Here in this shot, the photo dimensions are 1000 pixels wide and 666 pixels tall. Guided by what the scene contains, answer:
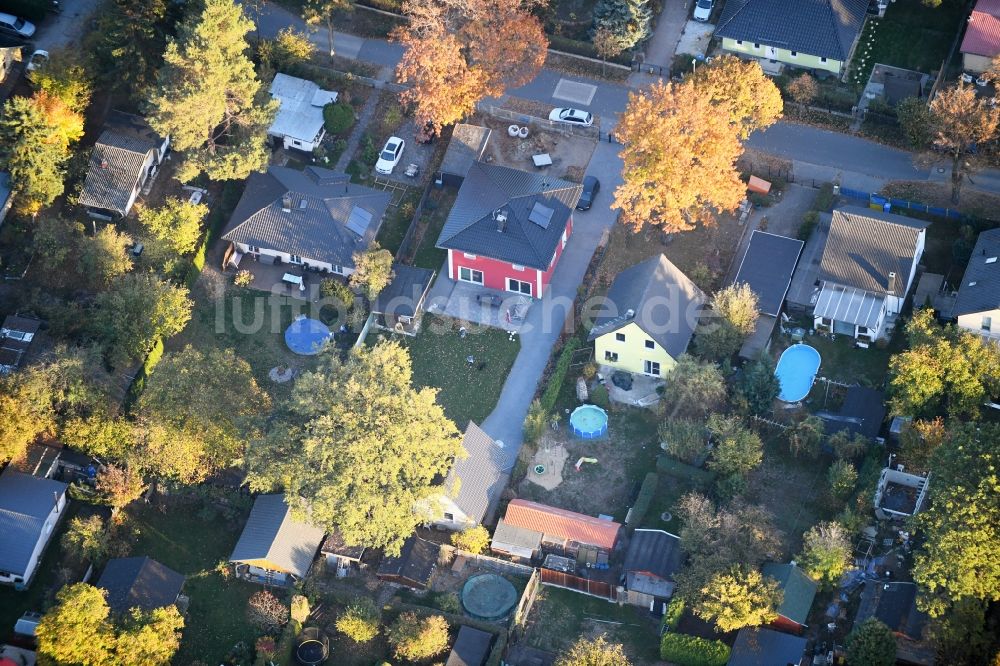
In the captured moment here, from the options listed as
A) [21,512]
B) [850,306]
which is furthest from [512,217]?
[21,512]

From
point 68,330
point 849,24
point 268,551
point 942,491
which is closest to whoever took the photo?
point 942,491

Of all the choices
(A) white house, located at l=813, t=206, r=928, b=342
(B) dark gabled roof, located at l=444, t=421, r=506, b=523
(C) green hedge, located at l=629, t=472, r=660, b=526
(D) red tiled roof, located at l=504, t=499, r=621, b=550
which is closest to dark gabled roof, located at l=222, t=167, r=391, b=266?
(B) dark gabled roof, located at l=444, t=421, r=506, b=523

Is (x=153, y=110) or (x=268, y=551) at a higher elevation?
(x=153, y=110)

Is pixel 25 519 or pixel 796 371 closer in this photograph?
pixel 25 519

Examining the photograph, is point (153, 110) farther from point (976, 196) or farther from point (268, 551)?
point (976, 196)

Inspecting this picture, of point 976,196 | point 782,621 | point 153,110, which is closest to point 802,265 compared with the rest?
point 976,196

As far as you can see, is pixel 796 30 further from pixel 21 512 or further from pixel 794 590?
pixel 21 512
